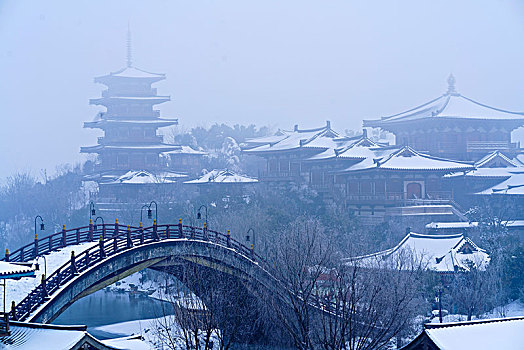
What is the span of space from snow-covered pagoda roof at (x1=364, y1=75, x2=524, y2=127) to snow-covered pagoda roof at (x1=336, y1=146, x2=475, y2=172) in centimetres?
864

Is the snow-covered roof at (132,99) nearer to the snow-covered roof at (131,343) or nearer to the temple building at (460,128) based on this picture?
the temple building at (460,128)

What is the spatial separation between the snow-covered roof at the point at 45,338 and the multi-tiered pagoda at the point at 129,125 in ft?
138

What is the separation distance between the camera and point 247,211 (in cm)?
4147

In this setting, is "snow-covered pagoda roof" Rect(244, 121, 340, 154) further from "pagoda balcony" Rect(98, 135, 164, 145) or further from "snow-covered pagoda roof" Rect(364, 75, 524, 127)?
"pagoda balcony" Rect(98, 135, 164, 145)

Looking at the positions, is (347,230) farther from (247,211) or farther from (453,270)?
(453,270)

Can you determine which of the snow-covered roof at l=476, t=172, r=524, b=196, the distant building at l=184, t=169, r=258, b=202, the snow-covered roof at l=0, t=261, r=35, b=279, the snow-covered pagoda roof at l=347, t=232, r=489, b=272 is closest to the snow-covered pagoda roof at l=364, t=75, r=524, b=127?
the snow-covered roof at l=476, t=172, r=524, b=196

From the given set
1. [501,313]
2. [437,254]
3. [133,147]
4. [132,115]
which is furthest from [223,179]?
[501,313]

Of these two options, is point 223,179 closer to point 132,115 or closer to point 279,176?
point 279,176

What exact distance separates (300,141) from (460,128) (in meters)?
11.7

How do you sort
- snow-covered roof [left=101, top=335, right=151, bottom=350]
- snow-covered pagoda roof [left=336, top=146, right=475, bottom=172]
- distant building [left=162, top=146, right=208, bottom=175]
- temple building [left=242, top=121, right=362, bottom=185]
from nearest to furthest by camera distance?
snow-covered roof [left=101, top=335, right=151, bottom=350]
snow-covered pagoda roof [left=336, top=146, right=475, bottom=172]
temple building [left=242, top=121, right=362, bottom=185]
distant building [left=162, top=146, right=208, bottom=175]

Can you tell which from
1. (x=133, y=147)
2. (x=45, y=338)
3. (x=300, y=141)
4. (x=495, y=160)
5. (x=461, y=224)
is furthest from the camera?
(x=133, y=147)

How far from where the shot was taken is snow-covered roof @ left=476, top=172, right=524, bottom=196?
4227 centimetres

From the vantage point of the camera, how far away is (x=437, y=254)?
103ft

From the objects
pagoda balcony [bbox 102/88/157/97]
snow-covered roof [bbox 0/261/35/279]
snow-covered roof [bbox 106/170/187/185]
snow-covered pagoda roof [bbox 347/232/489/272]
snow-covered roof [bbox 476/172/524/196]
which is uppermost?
pagoda balcony [bbox 102/88/157/97]
